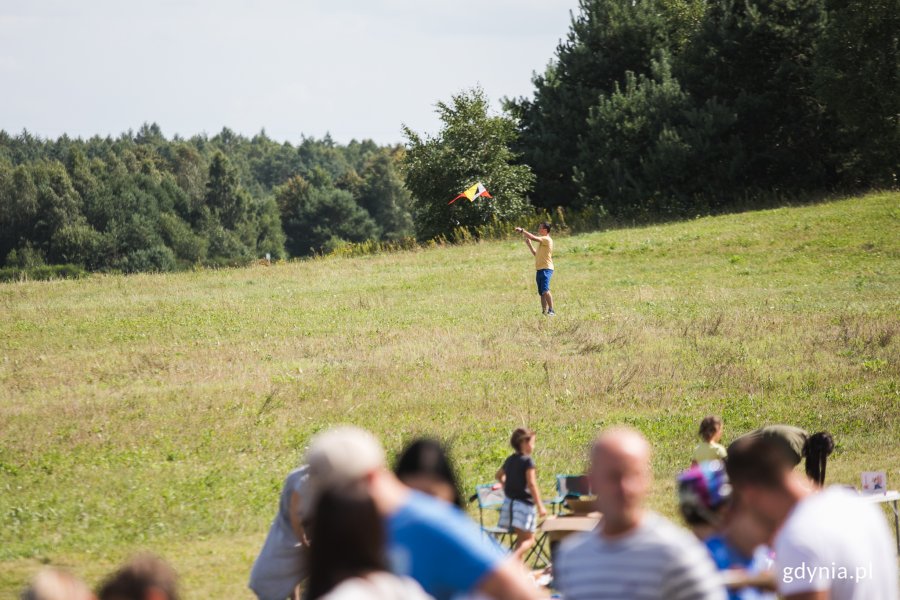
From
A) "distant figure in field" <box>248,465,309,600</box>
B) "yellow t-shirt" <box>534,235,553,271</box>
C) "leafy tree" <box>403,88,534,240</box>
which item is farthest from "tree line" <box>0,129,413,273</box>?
"distant figure in field" <box>248,465,309,600</box>

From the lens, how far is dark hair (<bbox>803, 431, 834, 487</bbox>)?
10.2 metres

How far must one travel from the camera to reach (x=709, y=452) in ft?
33.8

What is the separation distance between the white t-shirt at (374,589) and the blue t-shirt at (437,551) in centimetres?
30

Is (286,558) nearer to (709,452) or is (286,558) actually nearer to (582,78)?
(709,452)

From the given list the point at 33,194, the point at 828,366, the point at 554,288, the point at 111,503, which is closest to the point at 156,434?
the point at 111,503

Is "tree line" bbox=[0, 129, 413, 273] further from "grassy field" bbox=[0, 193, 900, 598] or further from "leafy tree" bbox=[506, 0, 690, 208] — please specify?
"grassy field" bbox=[0, 193, 900, 598]

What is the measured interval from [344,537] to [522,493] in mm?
6438

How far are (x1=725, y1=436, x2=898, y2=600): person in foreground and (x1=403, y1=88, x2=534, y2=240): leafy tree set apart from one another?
138 ft

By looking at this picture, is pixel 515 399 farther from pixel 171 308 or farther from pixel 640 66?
pixel 640 66

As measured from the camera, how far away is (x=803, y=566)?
425 centimetres

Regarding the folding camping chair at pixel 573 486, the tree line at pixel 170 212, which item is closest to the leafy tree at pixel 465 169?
the tree line at pixel 170 212

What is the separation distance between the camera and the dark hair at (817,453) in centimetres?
1020

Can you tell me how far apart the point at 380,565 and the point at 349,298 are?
24419mm

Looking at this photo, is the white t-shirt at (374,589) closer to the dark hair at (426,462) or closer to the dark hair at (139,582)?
the dark hair at (139,582)
